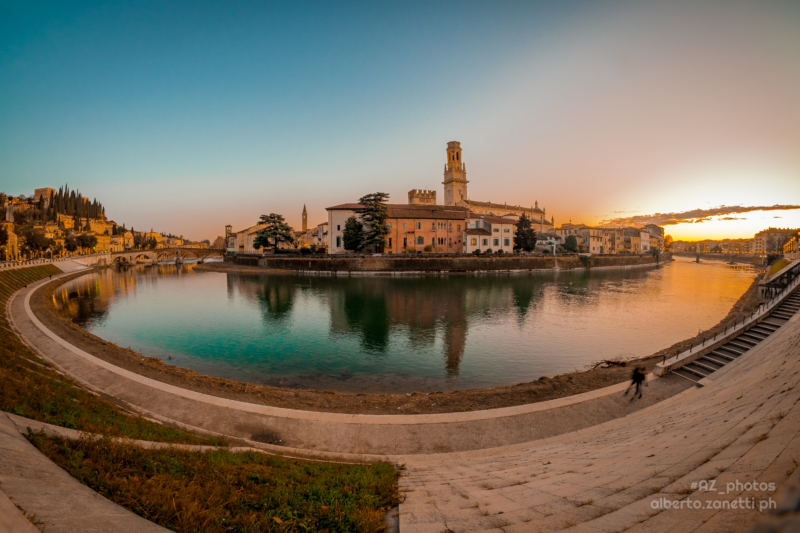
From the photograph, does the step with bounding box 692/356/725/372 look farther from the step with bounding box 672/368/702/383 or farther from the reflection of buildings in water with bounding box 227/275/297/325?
the reflection of buildings in water with bounding box 227/275/297/325

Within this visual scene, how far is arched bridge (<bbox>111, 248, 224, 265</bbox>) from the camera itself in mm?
87250

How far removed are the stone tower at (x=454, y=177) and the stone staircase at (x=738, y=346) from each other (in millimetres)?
75824

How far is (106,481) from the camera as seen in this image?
409 cm

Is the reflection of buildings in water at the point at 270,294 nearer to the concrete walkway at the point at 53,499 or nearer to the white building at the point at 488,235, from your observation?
the concrete walkway at the point at 53,499

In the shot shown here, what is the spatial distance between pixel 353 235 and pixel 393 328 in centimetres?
4236

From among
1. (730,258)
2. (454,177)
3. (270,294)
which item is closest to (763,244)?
(730,258)

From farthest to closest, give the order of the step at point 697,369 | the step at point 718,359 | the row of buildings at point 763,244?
the row of buildings at point 763,244, the step at point 718,359, the step at point 697,369

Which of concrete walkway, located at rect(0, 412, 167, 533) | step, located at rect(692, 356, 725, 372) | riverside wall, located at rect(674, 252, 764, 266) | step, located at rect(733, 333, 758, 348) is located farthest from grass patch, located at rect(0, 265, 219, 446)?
riverside wall, located at rect(674, 252, 764, 266)

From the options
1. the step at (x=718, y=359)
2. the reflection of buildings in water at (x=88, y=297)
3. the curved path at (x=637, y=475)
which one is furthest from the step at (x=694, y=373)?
the reflection of buildings in water at (x=88, y=297)

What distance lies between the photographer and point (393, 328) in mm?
23312

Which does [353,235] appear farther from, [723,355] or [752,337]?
[723,355]

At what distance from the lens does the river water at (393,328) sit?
15.4m

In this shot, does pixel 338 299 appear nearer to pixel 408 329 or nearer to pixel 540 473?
pixel 408 329

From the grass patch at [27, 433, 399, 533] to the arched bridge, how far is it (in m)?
100
